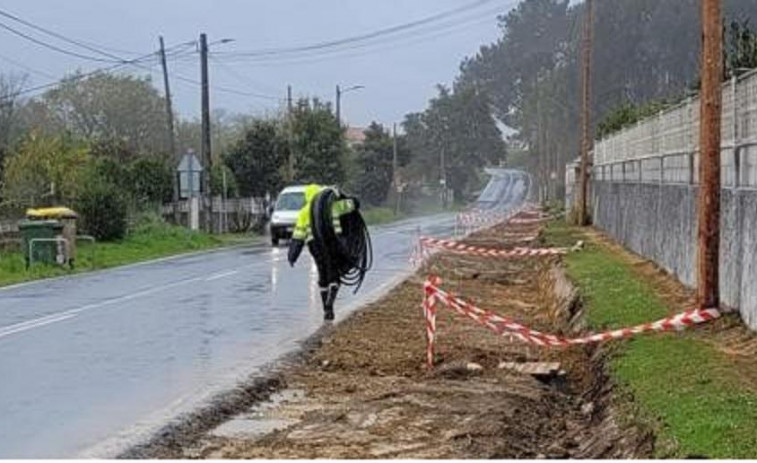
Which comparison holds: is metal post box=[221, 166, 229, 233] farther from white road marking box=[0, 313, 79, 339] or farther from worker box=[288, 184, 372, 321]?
worker box=[288, 184, 372, 321]

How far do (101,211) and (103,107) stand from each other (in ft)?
162

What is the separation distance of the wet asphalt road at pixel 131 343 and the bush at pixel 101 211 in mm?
11902

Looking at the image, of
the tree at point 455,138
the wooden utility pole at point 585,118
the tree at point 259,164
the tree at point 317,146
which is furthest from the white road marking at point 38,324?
the tree at point 455,138

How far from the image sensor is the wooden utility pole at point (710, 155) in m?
13.9

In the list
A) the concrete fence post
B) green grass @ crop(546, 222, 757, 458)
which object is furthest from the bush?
the concrete fence post

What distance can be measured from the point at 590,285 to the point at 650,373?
8546 mm

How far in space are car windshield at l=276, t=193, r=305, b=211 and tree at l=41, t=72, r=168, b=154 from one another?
145 feet

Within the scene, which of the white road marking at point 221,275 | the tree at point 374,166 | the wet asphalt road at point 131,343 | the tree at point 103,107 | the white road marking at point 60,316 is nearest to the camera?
the wet asphalt road at point 131,343

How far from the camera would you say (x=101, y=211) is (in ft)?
130

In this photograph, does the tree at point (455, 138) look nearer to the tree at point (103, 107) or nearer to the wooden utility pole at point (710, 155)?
the tree at point (103, 107)

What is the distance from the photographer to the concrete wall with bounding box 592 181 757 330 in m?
13.0

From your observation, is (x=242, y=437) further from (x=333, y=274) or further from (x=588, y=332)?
(x=333, y=274)

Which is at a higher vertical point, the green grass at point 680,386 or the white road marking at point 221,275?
the green grass at point 680,386

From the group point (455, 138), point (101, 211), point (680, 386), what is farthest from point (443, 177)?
point (680, 386)
